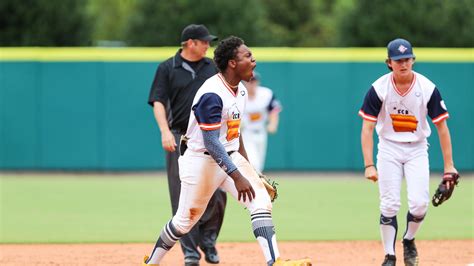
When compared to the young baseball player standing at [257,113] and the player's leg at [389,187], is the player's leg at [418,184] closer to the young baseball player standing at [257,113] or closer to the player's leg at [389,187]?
the player's leg at [389,187]

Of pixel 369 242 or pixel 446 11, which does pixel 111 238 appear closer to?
pixel 369 242

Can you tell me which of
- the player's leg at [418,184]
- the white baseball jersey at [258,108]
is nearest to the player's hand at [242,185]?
the player's leg at [418,184]

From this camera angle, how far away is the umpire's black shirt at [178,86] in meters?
9.23

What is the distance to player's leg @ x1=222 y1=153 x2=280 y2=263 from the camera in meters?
7.23

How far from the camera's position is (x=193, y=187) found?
773cm

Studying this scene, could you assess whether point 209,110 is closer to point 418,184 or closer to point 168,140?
point 168,140

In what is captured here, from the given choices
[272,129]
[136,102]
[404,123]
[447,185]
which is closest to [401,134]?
[404,123]

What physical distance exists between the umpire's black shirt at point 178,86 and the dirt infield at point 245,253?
1.41m

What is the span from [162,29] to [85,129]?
185 inches

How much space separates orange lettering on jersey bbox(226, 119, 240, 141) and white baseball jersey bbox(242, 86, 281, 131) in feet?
24.3

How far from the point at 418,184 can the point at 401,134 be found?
1.52 feet

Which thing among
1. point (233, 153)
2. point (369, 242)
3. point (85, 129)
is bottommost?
point (85, 129)

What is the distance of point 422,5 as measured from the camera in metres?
23.3

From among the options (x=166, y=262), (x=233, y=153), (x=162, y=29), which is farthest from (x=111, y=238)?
(x=162, y=29)
